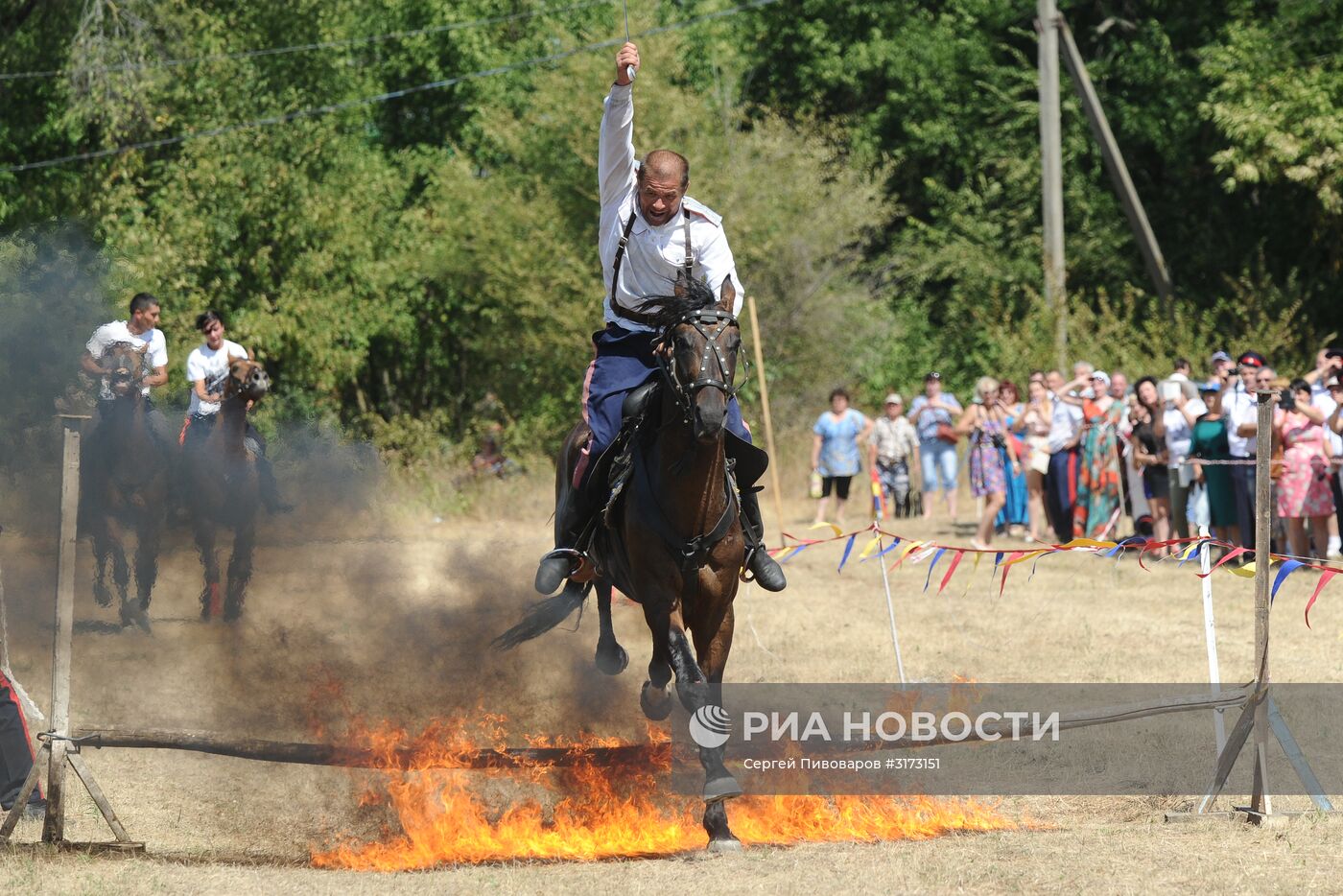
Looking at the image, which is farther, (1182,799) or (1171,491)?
(1171,491)

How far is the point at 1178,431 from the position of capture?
17.9 meters

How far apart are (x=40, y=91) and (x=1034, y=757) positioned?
23.2 metres

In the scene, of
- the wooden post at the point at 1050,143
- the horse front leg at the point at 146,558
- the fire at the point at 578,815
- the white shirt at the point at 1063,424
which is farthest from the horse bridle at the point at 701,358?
the wooden post at the point at 1050,143

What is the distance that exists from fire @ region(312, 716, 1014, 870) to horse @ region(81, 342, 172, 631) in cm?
612

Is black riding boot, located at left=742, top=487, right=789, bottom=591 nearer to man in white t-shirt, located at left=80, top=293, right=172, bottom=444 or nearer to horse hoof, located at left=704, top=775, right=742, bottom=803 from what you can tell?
horse hoof, located at left=704, top=775, right=742, bottom=803

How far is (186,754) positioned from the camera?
9.46 metres

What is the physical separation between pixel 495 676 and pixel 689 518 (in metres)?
2.89

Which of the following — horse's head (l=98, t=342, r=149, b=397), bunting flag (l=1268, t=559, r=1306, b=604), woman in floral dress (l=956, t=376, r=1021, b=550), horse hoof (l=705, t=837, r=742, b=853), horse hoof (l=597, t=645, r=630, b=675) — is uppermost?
horse's head (l=98, t=342, r=149, b=397)

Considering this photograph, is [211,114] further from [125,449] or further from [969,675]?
[969,675]

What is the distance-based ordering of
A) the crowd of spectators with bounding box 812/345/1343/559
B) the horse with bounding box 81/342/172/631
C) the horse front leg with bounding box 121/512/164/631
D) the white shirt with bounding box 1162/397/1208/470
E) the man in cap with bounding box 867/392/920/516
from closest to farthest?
the horse with bounding box 81/342/172/631 → the horse front leg with bounding box 121/512/164/631 → the crowd of spectators with bounding box 812/345/1343/559 → the white shirt with bounding box 1162/397/1208/470 → the man in cap with bounding box 867/392/920/516

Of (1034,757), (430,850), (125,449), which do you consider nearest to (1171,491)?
(1034,757)

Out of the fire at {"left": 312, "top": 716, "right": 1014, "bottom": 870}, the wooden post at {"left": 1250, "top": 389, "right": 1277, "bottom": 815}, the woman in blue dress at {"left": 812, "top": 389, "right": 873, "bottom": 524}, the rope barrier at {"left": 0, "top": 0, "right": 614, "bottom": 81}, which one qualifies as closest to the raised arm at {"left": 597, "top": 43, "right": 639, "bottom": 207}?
the fire at {"left": 312, "top": 716, "right": 1014, "bottom": 870}

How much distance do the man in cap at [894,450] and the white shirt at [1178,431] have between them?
19.0ft

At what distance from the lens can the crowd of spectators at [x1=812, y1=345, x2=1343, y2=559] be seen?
15.4m
